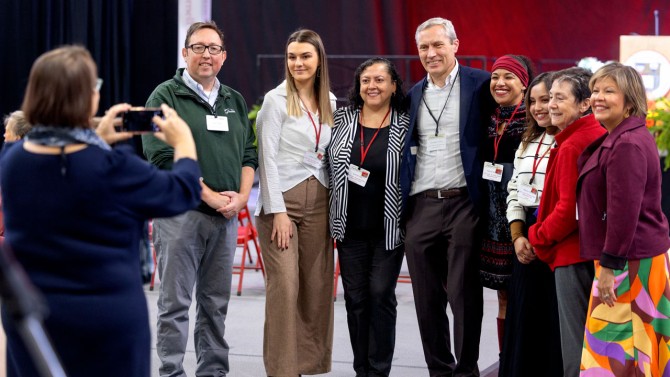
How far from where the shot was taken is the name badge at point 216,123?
377 cm

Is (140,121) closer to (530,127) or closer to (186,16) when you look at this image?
(530,127)

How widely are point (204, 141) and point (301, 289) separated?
798 millimetres

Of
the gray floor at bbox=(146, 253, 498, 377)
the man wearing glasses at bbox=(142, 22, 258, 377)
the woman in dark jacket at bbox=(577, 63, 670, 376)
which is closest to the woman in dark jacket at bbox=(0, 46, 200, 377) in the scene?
the man wearing glasses at bbox=(142, 22, 258, 377)

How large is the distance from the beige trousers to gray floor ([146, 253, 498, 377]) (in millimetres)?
328

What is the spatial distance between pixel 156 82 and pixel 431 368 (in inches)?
202

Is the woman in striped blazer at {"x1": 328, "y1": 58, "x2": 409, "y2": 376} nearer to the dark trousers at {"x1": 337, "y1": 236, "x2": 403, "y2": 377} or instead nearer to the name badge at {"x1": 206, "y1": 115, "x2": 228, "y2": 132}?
the dark trousers at {"x1": 337, "y1": 236, "x2": 403, "y2": 377}

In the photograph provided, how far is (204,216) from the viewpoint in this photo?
377 cm

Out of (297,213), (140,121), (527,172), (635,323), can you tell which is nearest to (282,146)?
(297,213)

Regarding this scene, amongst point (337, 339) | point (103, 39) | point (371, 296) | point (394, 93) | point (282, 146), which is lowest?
point (337, 339)

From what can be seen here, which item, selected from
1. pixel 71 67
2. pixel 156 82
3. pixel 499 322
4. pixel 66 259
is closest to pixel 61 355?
pixel 66 259

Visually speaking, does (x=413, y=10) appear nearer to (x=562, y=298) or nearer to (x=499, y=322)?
(x=499, y=322)

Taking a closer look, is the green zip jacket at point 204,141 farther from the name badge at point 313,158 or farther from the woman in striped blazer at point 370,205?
the woman in striped blazer at point 370,205

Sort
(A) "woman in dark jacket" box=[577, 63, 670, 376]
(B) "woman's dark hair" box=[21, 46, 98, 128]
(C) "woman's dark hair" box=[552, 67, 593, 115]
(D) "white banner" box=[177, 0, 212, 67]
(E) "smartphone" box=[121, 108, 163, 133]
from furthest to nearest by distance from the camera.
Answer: (D) "white banner" box=[177, 0, 212, 67], (C) "woman's dark hair" box=[552, 67, 593, 115], (A) "woman in dark jacket" box=[577, 63, 670, 376], (E) "smartphone" box=[121, 108, 163, 133], (B) "woman's dark hair" box=[21, 46, 98, 128]

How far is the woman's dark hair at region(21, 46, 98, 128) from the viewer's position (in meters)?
2.17
